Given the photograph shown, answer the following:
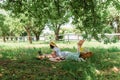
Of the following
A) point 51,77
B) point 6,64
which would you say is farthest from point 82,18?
point 51,77

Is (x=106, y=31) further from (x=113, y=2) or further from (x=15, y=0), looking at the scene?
(x=15, y=0)

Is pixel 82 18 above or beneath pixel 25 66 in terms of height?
above

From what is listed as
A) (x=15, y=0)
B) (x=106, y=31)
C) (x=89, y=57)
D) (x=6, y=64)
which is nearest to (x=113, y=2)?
(x=106, y=31)

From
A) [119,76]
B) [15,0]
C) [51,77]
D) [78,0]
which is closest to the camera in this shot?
[51,77]

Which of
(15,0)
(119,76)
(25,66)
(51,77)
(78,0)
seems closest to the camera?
(51,77)

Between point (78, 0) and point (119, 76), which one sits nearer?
point (119, 76)

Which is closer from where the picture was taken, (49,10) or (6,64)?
(6,64)

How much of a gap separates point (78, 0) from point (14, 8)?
4.24 m

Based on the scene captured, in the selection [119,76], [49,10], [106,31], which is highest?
[49,10]

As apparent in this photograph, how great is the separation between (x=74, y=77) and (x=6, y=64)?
3.51 meters

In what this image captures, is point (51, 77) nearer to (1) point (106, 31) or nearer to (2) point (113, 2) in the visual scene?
(1) point (106, 31)

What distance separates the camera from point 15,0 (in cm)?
1520

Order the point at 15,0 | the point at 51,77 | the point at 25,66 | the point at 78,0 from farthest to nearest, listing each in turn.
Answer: the point at 15,0, the point at 78,0, the point at 25,66, the point at 51,77

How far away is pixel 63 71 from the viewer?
10383 millimetres
